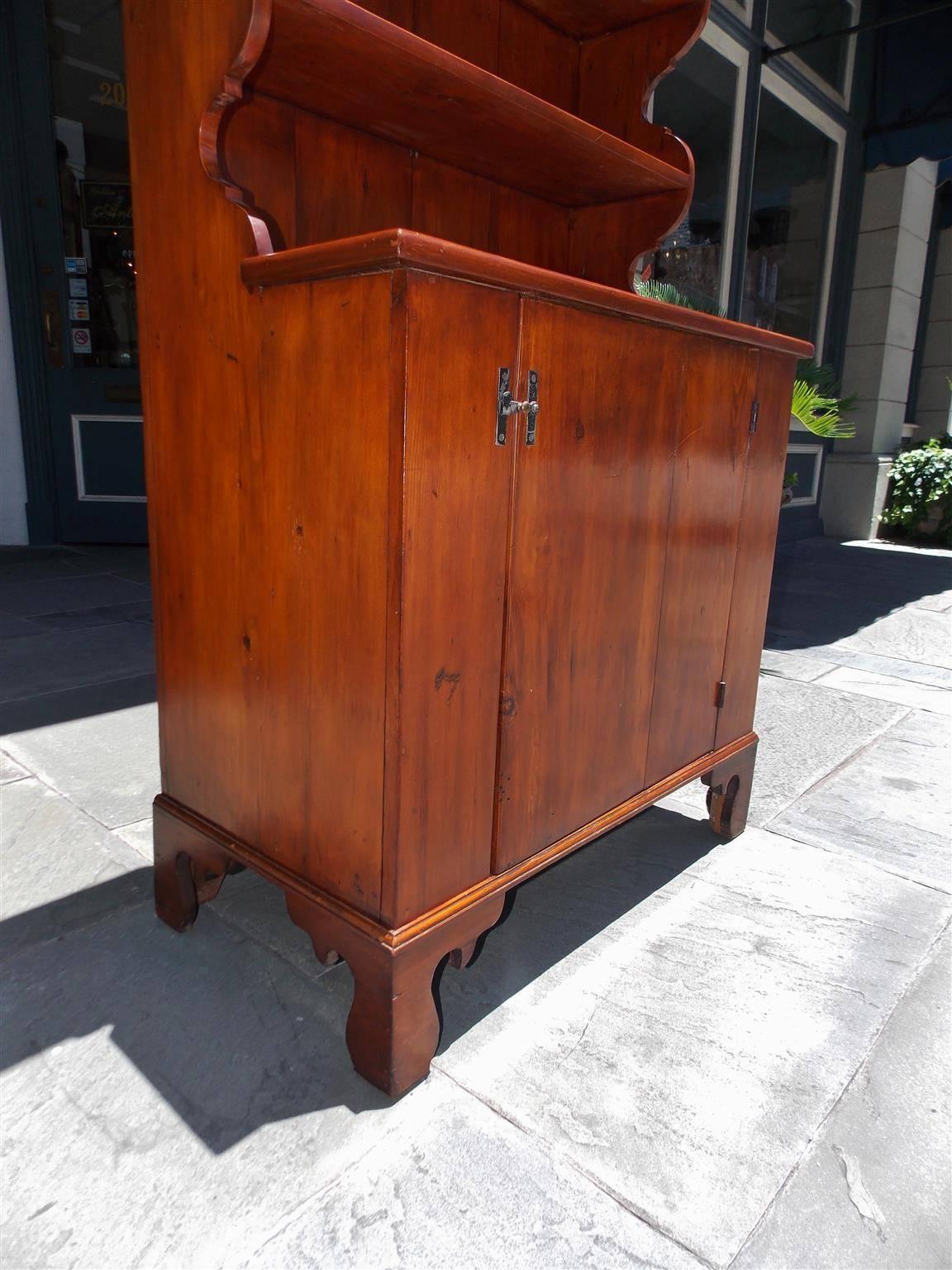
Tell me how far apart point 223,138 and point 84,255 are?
14.9 ft

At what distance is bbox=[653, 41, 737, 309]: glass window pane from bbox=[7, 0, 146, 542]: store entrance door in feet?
11.4

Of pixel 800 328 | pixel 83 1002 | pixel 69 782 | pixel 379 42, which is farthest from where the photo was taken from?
pixel 800 328

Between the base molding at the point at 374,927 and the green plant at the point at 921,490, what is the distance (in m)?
6.99

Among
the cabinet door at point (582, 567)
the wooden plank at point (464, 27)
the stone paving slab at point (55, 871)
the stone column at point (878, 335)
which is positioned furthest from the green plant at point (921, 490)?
the stone paving slab at point (55, 871)

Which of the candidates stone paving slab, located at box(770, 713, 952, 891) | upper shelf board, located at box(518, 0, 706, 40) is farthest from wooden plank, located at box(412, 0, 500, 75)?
stone paving slab, located at box(770, 713, 952, 891)

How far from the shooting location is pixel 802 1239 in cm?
112

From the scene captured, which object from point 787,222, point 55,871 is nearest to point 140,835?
point 55,871

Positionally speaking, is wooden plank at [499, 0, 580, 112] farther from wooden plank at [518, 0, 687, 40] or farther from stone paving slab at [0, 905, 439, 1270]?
stone paving slab at [0, 905, 439, 1270]

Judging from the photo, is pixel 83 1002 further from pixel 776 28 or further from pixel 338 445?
pixel 776 28

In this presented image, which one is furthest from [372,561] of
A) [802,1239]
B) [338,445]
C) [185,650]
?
[802,1239]

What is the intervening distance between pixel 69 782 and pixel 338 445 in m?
1.62

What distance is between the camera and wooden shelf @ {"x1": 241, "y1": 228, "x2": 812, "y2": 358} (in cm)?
105

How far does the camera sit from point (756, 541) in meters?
2.06

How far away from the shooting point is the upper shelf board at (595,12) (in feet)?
6.53
